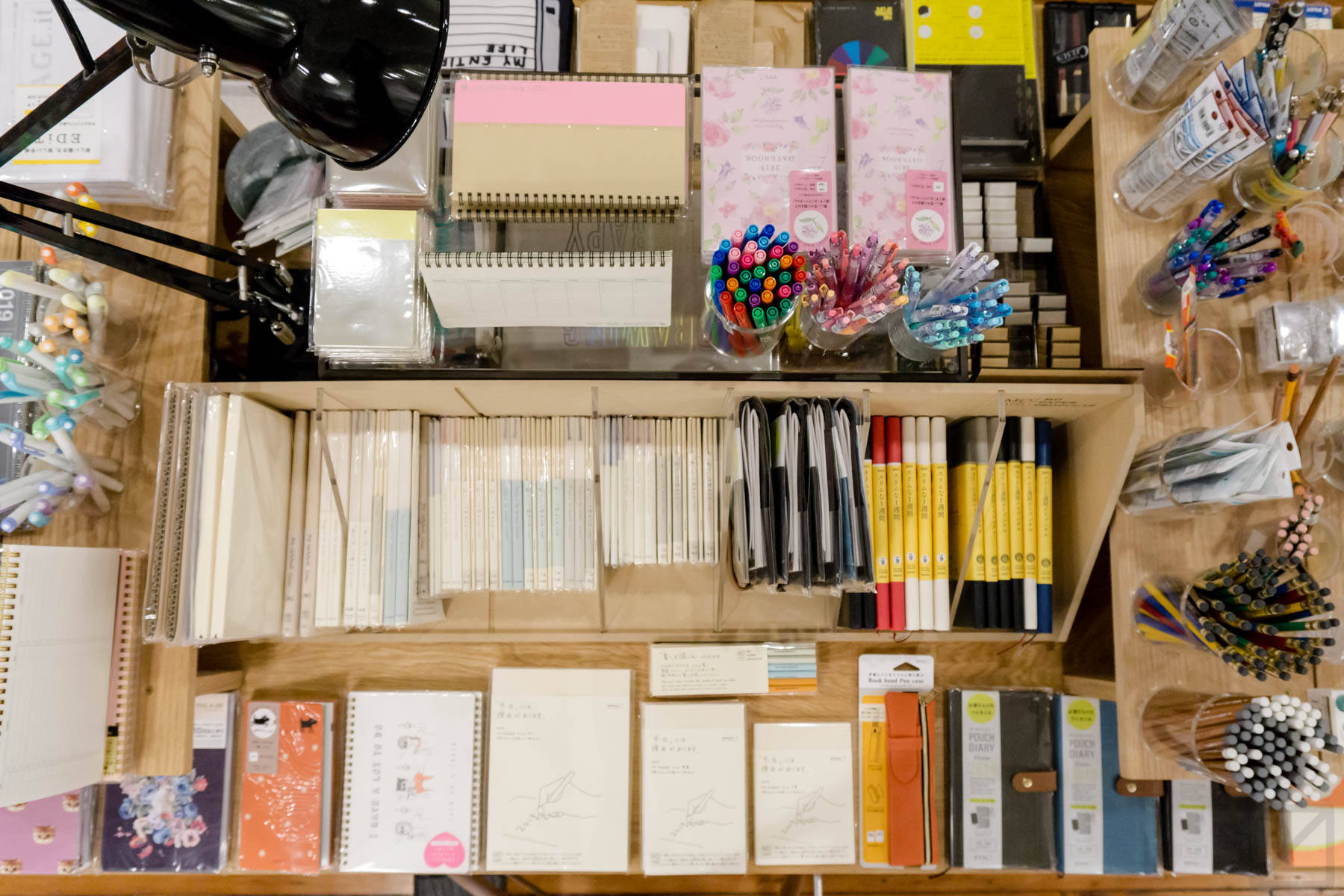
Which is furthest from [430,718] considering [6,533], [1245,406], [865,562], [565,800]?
[1245,406]

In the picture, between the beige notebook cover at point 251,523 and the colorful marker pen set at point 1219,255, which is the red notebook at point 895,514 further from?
the beige notebook cover at point 251,523

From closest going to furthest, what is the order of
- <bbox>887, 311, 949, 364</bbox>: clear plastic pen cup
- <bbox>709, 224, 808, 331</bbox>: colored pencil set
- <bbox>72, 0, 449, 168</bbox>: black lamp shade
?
<bbox>72, 0, 449, 168</bbox>: black lamp shade < <bbox>709, 224, 808, 331</bbox>: colored pencil set < <bbox>887, 311, 949, 364</bbox>: clear plastic pen cup

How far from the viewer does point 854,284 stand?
4.21ft

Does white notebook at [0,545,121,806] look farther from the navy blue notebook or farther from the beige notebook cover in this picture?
the navy blue notebook

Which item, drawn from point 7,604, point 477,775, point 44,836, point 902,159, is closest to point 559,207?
point 902,159

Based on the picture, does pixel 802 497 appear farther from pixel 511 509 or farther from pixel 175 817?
pixel 175 817

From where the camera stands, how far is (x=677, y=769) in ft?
5.60

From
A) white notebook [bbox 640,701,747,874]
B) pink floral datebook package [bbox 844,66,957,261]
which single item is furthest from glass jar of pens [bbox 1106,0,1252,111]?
white notebook [bbox 640,701,747,874]

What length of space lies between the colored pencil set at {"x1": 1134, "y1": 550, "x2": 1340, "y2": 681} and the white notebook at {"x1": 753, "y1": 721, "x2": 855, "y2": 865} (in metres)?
0.77

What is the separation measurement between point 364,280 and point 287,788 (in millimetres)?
1180

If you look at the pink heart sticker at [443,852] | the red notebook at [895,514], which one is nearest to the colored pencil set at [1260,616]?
the red notebook at [895,514]

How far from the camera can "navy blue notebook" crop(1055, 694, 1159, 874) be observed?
170cm

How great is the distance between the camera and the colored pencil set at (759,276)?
117cm

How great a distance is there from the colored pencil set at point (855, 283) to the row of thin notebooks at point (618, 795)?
96cm
